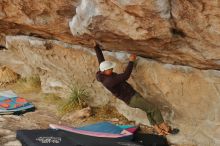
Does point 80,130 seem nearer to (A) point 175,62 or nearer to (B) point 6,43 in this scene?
(A) point 175,62

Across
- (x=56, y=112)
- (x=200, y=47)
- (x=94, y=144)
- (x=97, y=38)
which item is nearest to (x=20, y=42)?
(x=56, y=112)

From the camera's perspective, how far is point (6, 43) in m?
9.89

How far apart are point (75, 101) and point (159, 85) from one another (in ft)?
5.98

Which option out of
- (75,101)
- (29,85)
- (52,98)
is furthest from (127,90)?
(29,85)

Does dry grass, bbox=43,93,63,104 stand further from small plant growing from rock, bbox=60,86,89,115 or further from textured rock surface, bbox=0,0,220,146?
small plant growing from rock, bbox=60,86,89,115

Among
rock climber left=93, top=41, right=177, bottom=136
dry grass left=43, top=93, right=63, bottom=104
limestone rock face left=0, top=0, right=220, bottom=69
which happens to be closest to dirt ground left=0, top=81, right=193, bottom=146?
dry grass left=43, top=93, right=63, bottom=104

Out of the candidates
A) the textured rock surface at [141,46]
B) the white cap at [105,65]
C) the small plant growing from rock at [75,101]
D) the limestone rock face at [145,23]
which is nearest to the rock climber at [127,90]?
the white cap at [105,65]

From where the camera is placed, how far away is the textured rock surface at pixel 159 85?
22.6 feet

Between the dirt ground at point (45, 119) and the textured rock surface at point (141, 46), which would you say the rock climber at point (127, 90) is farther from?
the dirt ground at point (45, 119)

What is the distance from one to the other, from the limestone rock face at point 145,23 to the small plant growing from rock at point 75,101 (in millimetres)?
1075

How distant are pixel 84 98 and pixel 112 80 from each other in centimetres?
156

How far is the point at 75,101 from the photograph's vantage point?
27.9 ft

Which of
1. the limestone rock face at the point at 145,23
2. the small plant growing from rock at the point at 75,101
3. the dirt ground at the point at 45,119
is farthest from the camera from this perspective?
the small plant growing from rock at the point at 75,101

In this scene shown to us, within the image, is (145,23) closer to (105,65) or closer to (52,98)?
(105,65)
